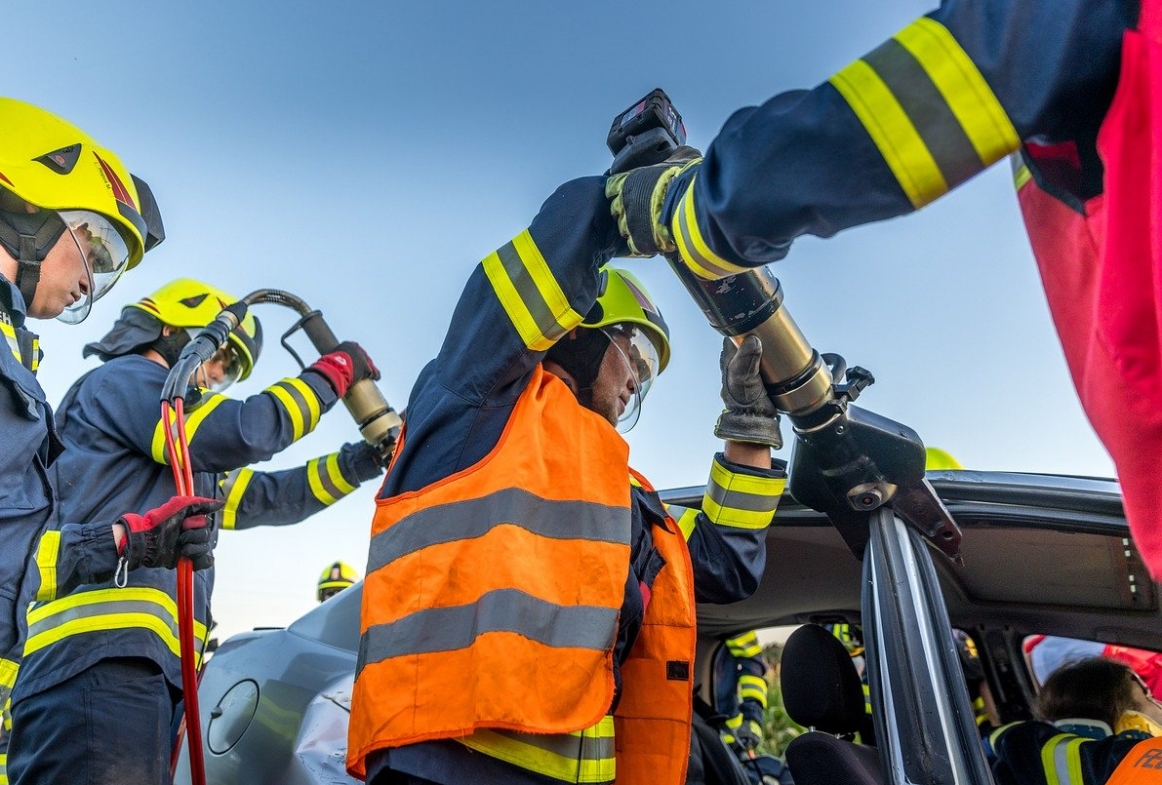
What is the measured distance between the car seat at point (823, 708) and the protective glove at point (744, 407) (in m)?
0.55

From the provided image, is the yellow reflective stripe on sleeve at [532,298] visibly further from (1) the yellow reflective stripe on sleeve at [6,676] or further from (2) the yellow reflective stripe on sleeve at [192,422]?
(2) the yellow reflective stripe on sleeve at [192,422]

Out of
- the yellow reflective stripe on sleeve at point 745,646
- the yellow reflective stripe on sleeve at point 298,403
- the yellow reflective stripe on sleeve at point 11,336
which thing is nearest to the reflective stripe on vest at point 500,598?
the yellow reflective stripe on sleeve at point 11,336

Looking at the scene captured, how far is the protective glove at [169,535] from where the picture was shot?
2.69 m

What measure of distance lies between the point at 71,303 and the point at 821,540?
2407 mm

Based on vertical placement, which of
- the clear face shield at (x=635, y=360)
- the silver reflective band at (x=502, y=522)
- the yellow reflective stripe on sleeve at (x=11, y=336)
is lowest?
the silver reflective band at (x=502, y=522)

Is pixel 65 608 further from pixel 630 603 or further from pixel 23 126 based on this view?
pixel 630 603

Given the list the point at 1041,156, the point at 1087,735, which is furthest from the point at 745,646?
the point at 1041,156

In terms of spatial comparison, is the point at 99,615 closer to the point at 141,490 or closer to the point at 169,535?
the point at 169,535

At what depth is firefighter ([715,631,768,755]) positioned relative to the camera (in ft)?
16.4

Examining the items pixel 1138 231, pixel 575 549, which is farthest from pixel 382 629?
pixel 1138 231

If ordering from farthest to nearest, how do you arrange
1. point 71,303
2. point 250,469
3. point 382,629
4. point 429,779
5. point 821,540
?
point 250,469 < point 821,540 < point 71,303 < point 382,629 < point 429,779

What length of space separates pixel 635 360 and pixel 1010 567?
1391 mm

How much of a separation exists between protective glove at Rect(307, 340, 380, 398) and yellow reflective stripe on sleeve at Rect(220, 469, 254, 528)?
0.86 metres

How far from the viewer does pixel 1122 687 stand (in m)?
2.70
